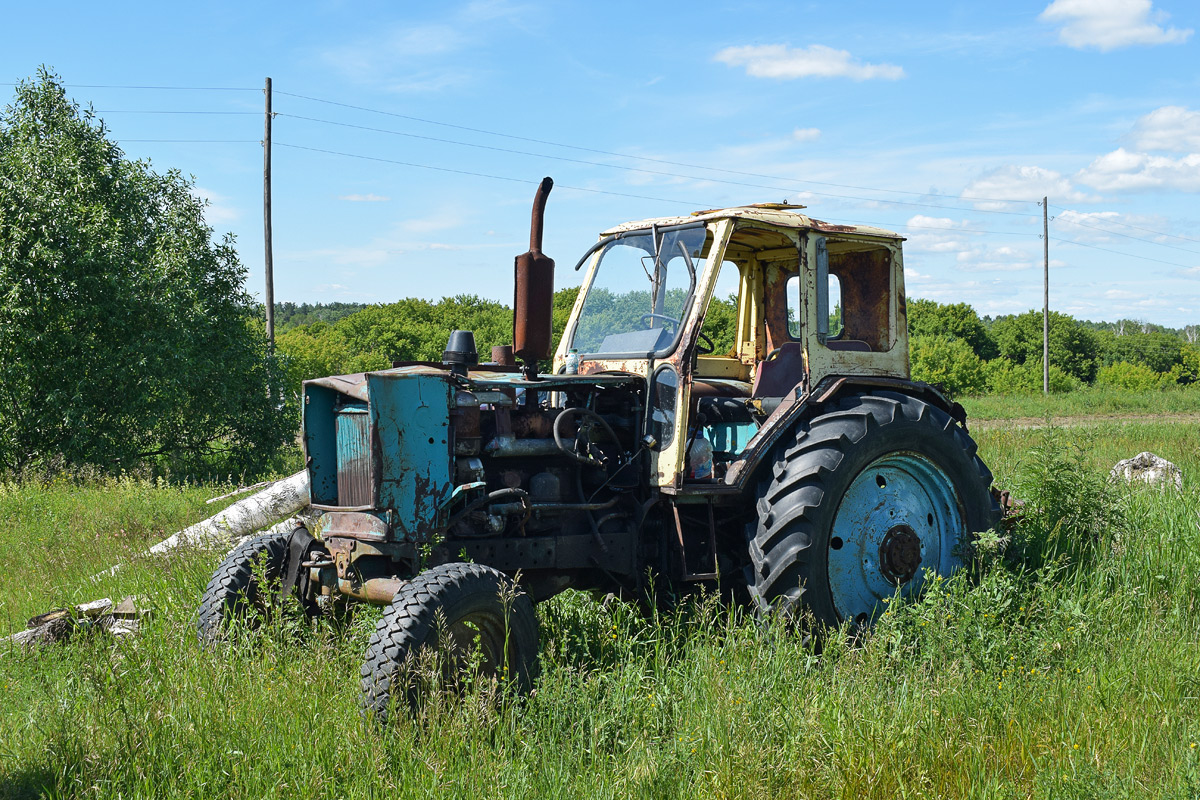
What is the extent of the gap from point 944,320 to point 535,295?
161 ft

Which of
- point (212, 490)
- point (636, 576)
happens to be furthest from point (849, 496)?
point (212, 490)

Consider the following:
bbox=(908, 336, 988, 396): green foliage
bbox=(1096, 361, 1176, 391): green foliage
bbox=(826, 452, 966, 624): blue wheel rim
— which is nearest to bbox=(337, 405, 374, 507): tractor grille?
bbox=(826, 452, 966, 624): blue wheel rim

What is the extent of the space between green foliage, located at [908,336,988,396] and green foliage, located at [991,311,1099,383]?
1113cm

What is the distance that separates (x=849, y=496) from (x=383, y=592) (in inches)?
107

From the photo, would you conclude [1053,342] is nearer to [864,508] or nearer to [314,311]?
[864,508]

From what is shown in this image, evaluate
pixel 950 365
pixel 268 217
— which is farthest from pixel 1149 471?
pixel 950 365

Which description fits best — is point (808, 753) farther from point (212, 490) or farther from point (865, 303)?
point (212, 490)

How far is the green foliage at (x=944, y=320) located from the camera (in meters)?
48.4

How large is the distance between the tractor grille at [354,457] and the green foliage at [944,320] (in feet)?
151

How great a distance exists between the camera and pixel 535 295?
14.5ft

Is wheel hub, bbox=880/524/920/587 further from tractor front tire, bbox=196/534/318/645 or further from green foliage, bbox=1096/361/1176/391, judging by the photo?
green foliage, bbox=1096/361/1176/391

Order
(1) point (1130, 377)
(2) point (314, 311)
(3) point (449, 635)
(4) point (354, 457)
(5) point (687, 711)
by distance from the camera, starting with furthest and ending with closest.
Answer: (2) point (314, 311), (1) point (1130, 377), (4) point (354, 457), (5) point (687, 711), (3) point (449, 635)

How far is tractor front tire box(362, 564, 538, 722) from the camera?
3.72 meters

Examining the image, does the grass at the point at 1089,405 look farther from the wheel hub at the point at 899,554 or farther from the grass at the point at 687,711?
the grass at the point at 687,711
